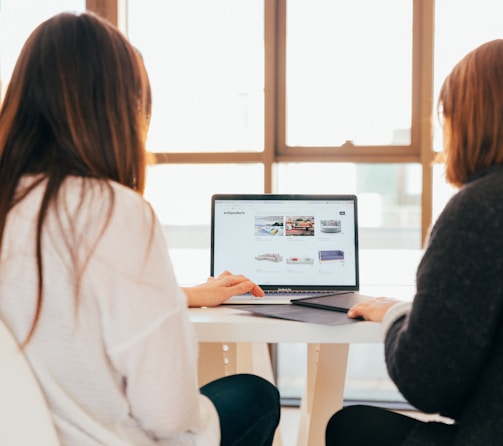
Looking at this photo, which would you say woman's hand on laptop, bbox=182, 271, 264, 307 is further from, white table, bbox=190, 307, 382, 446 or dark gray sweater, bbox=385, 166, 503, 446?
dark gray sweater, bbox=385, 166, 503, 446

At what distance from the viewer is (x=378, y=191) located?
3.08 metres

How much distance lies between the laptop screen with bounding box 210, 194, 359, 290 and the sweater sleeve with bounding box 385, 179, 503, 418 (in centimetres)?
86

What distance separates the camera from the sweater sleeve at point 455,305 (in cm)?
97

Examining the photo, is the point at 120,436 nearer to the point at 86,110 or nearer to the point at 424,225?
the point at 86,110

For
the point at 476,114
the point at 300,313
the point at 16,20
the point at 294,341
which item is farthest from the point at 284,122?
the point at 476,114

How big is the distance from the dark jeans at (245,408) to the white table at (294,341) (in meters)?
0.12

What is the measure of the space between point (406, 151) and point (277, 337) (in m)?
1.76

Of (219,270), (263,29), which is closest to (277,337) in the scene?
(219,270)

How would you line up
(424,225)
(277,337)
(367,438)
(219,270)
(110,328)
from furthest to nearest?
(424,225) < (219,270) < (277,337) < (367,438) < (110,328)

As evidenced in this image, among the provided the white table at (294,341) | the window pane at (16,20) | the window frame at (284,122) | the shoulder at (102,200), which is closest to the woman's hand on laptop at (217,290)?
the white table at (294,341)

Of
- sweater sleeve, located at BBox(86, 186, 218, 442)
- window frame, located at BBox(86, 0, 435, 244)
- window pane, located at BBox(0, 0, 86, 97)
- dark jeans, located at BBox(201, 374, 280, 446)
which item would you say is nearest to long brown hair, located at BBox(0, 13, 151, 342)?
sweater sleeve, located at BBox(86, 186, 218, 442)

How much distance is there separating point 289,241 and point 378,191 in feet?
4.12

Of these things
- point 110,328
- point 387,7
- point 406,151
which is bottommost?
point 110,328

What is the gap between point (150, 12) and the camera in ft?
10.4
